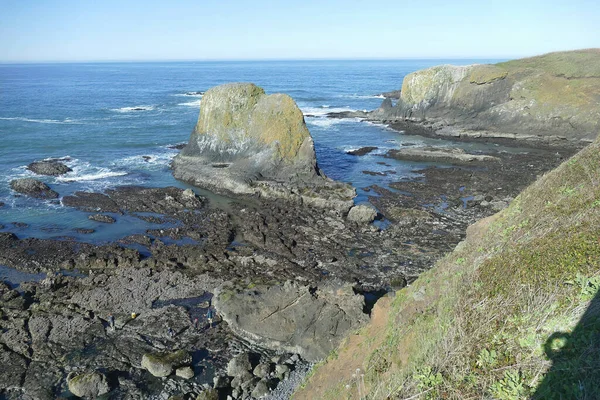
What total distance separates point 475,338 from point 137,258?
23.2m

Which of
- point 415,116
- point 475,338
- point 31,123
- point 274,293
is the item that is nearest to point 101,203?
point 274,293

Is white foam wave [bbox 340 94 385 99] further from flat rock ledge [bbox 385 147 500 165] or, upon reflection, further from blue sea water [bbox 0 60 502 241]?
flat rock ledge [bbox 385 147 500 165]

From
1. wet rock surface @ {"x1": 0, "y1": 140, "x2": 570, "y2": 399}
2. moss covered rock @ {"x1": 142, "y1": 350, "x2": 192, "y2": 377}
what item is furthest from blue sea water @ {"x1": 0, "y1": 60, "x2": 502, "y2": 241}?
moss covered rock @ {"x1": 142, "y1": 350, "x2": 192, "y2": 377}

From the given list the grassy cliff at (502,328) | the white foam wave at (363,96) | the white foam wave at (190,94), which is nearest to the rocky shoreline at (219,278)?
the grassy cliff at (502,328)

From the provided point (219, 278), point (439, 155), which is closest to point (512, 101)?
point (439, 155)

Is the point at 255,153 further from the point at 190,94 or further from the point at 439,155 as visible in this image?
the point at 190,94

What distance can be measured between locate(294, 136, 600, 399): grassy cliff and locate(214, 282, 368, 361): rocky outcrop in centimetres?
469

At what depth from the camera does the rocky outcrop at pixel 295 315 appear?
19.2 meters

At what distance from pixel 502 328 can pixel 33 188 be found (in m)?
42.5

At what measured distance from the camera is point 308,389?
14.1 m

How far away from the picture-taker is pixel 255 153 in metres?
42.2

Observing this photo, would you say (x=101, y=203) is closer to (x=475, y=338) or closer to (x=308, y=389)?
(x=308, y=389)

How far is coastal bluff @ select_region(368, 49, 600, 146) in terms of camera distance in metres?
58.8

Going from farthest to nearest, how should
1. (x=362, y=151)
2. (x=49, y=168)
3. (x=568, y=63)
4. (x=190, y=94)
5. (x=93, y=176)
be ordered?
(x=190, y=94)
(x=568, y=63)
(x=362, y=151)
(x=49, y=168)
(x=93, y=176)
